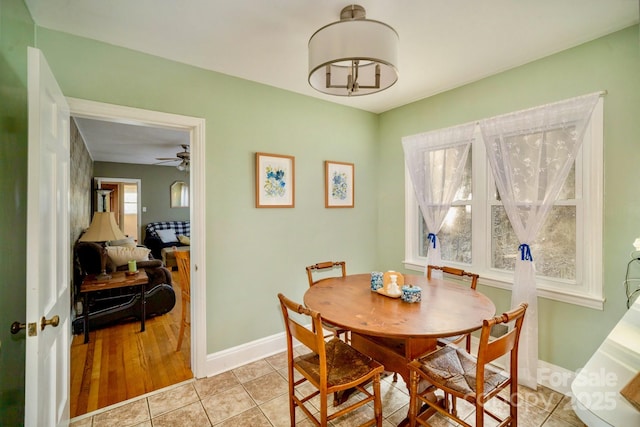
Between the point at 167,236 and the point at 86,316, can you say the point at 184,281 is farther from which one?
the point at 167,236

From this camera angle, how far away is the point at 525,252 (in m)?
2.29

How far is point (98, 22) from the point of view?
1.85 metres

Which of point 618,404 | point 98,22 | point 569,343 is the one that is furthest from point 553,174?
point 98,22

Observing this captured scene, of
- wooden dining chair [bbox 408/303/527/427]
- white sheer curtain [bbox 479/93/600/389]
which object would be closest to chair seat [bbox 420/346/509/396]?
wooden dining chair [bbox 408/303/527/427]

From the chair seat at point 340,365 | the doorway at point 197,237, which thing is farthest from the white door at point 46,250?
the chair seat at point 340,365

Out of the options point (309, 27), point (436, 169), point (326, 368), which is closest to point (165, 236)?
point (436, 169)

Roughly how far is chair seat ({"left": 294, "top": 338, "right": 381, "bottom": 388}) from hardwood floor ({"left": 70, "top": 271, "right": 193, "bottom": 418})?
53.0 inches

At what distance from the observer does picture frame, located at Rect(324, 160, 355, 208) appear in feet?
10.6

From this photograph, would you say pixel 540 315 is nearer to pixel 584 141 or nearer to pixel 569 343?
pixel 569 343

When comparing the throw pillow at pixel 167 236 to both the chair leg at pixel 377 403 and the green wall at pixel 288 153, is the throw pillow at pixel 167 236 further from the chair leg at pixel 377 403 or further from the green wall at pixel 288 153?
the chair leg at pixel 377 403

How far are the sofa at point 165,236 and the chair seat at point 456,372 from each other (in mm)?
6220

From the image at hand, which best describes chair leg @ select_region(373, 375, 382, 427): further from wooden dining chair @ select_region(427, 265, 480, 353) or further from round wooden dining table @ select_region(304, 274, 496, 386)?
wooden dining chair @ select_region(427, 265, 480, 353)

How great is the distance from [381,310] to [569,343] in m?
1.55

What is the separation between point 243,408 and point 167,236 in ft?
20.5
